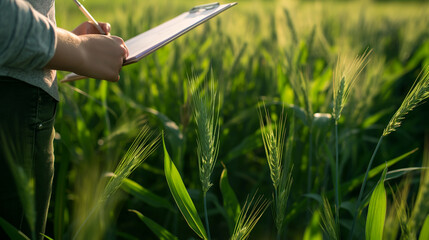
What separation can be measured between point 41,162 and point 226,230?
59 cm

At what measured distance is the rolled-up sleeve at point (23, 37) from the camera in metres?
0.44

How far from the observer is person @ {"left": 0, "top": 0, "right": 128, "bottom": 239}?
450 mm

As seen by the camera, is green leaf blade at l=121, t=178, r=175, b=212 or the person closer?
the person

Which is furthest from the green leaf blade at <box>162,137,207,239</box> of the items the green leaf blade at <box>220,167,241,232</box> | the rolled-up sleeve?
the rolled-up sleeve

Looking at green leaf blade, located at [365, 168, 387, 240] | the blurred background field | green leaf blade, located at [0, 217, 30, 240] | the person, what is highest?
the person

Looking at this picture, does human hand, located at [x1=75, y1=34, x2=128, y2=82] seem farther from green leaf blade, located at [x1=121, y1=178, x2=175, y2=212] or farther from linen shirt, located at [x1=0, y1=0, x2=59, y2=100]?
green leaf blade, located at [x1=121, y1=178, x2=175, y2=212]

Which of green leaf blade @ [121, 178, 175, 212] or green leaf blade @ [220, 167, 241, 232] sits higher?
green leaf blade @ [220, 167, 241, 232]

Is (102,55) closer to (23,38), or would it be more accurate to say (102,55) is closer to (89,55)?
(89,55)

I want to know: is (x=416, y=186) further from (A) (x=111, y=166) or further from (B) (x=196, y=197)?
(A) (x=111, y=166)

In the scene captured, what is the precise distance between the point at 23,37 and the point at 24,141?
0.50ft

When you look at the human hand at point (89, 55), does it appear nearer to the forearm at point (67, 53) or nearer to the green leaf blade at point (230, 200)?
the forearm at point (67, 53)

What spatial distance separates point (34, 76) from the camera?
52 centimetres

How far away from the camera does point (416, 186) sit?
104cm

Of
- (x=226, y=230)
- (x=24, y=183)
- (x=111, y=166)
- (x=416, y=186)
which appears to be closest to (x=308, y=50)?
(x=416, y=186)
